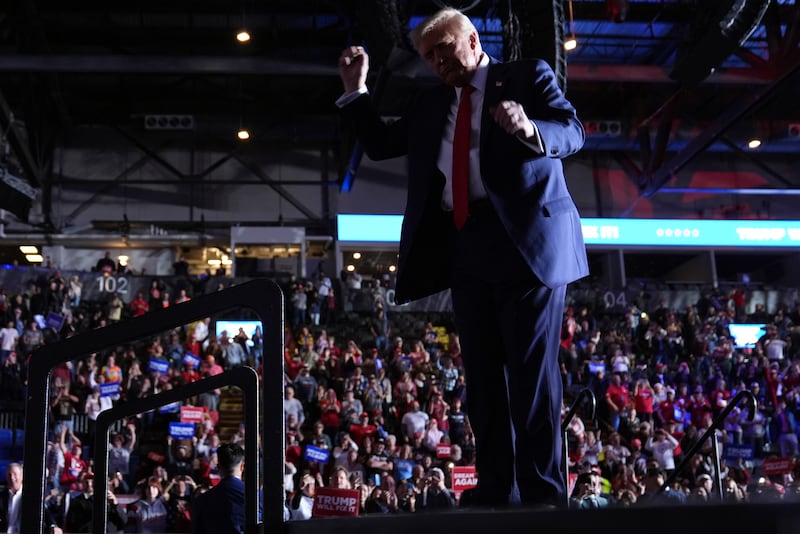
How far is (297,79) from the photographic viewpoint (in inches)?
819

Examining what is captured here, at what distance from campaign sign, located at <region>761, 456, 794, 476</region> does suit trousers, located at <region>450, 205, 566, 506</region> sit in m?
6.73

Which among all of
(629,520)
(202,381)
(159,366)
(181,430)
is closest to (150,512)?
(181,430)

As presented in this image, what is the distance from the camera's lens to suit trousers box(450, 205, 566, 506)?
2006 mm

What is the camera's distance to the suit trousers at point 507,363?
201 cm

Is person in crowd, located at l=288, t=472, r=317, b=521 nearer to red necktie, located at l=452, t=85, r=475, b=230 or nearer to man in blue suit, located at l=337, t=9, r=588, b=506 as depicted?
man in blue suit, located at l=337, t=9, r=588, b=506

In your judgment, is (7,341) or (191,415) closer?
(191,415)

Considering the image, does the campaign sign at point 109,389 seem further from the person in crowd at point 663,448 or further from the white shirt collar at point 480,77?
the white shirt collar at point 480,77

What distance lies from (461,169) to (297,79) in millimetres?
19266

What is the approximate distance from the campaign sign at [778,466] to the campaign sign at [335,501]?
4.08m

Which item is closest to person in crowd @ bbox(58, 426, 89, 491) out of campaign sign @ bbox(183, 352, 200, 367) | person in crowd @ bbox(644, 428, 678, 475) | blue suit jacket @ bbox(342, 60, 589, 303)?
campaign sign @ bbox(183, 352, 200, 367)

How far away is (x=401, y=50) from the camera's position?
1212 cm

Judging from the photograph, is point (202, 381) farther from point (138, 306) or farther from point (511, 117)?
point (138, 306)

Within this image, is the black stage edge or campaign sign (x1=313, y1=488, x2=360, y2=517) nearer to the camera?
the black stage edge

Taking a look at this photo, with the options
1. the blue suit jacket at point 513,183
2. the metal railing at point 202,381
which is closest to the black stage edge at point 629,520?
the metal railing at point 202,381
